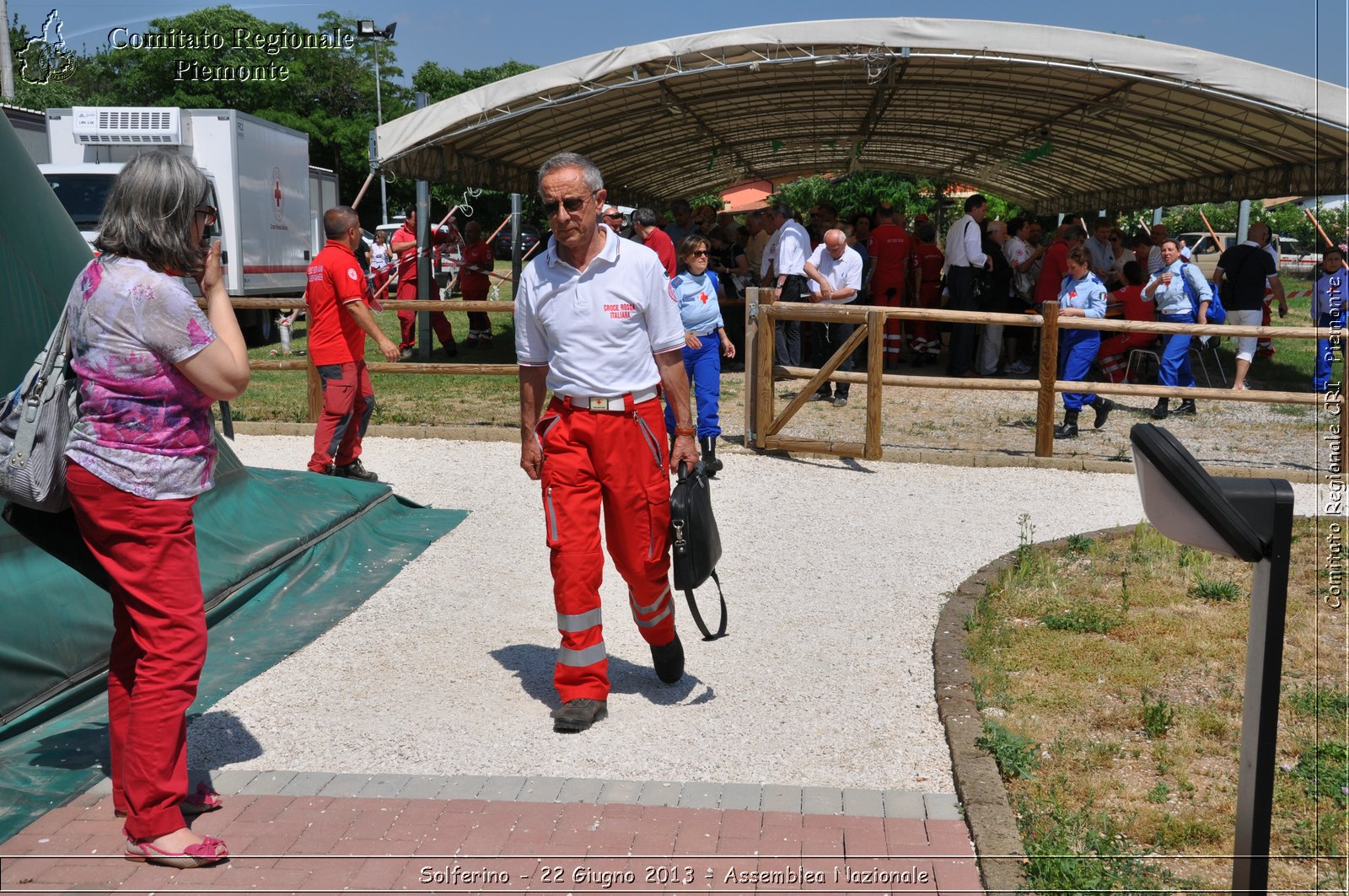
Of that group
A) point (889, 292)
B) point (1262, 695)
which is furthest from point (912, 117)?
point (1262, 695)

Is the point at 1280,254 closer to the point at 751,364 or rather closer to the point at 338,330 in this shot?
the point at 751,364

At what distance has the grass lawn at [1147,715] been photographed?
3.63 meters

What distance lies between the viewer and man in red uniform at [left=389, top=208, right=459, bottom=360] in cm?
1709

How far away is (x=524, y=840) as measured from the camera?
3.67 m

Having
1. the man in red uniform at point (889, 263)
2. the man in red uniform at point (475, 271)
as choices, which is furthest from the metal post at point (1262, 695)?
the man in red uniform at point (475, 271)

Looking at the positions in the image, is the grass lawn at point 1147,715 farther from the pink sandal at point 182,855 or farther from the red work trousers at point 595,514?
the pink sandal at point 182,855

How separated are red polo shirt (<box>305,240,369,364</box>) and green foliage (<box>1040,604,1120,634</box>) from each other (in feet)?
15.2

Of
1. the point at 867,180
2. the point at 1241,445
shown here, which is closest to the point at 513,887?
the point at 1241,445

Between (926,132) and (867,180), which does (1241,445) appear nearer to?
(926,132)

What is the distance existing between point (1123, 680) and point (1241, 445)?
22.6ft

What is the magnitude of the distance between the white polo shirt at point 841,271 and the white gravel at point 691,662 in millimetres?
3731

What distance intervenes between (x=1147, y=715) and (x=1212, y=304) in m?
10.2

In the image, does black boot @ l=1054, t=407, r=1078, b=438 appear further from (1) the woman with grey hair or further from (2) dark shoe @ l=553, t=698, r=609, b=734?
(1) the woman with grey hair

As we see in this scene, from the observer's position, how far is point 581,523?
450 centimetres
